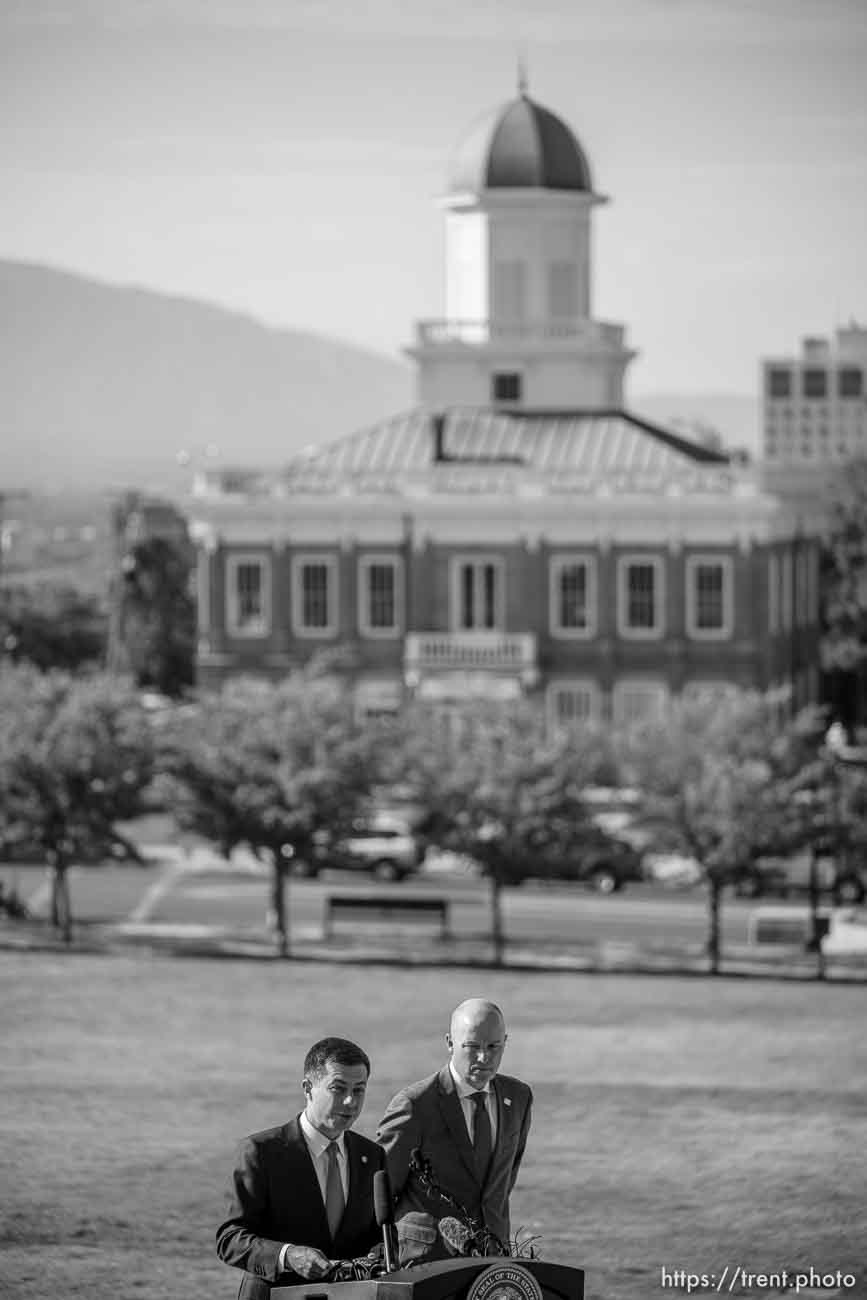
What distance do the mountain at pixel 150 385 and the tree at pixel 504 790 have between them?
44487 millimetres

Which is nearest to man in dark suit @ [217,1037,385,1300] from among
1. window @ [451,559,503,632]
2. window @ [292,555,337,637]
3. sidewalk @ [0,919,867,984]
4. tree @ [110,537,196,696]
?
sidewalk @ [0,919,867,984]

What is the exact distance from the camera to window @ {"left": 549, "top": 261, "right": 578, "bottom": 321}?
71125 mm

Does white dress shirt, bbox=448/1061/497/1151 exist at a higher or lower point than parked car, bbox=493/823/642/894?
higher

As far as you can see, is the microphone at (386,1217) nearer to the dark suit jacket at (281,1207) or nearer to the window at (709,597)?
the dark suit jacket at (281,1207)

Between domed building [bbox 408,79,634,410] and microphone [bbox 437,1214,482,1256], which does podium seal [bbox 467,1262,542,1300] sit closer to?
microphone [bbox 437,1214,482,1256]

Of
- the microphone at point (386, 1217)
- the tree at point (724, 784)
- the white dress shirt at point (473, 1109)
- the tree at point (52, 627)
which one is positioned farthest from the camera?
the tree at point (52, 627)

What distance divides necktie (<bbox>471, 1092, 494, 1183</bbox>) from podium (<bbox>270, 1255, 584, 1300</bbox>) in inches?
40.0

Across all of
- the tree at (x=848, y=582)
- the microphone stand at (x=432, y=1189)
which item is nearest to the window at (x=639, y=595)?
the tree at (x=848, y=582)

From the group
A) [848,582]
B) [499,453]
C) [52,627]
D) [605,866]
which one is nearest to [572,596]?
[499,453]

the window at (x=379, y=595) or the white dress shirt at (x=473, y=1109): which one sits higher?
the window at (x=379, y=595)

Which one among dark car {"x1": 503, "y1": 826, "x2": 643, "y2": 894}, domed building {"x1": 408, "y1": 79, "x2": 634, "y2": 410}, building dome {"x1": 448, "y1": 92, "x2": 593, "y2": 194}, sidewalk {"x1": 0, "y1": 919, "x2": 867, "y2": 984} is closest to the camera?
sidewalk {"x1": 0, "y1": 919, "x2": 867, "y2": 984}

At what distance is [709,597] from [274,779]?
21.4 m

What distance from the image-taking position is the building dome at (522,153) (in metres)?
71.1

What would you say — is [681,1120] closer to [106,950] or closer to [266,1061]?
[266,1061]
